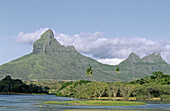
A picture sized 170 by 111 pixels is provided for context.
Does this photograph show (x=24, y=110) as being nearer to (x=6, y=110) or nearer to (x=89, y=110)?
(x=6, y=110)

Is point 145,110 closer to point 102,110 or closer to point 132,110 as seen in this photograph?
point 132,110

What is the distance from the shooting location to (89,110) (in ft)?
371

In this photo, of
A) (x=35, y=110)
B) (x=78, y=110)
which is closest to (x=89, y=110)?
(x=78, y=110)

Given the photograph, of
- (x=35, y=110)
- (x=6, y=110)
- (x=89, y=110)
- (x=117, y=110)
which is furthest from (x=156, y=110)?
(x=6, y=110)

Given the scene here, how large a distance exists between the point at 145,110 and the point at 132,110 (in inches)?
199

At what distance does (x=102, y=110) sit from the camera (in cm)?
11419

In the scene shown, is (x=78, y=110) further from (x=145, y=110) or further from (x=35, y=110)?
(x=145, y=110)

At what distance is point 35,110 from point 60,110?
9.63 meters

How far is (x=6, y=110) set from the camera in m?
114

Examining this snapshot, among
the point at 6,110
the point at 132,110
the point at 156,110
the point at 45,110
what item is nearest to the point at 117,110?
the point at 132,110

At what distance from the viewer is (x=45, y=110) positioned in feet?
370

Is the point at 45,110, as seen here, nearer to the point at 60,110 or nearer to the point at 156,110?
the point at 60,110

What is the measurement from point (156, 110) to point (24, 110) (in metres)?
51.2

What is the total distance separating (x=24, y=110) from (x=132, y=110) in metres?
41.9
